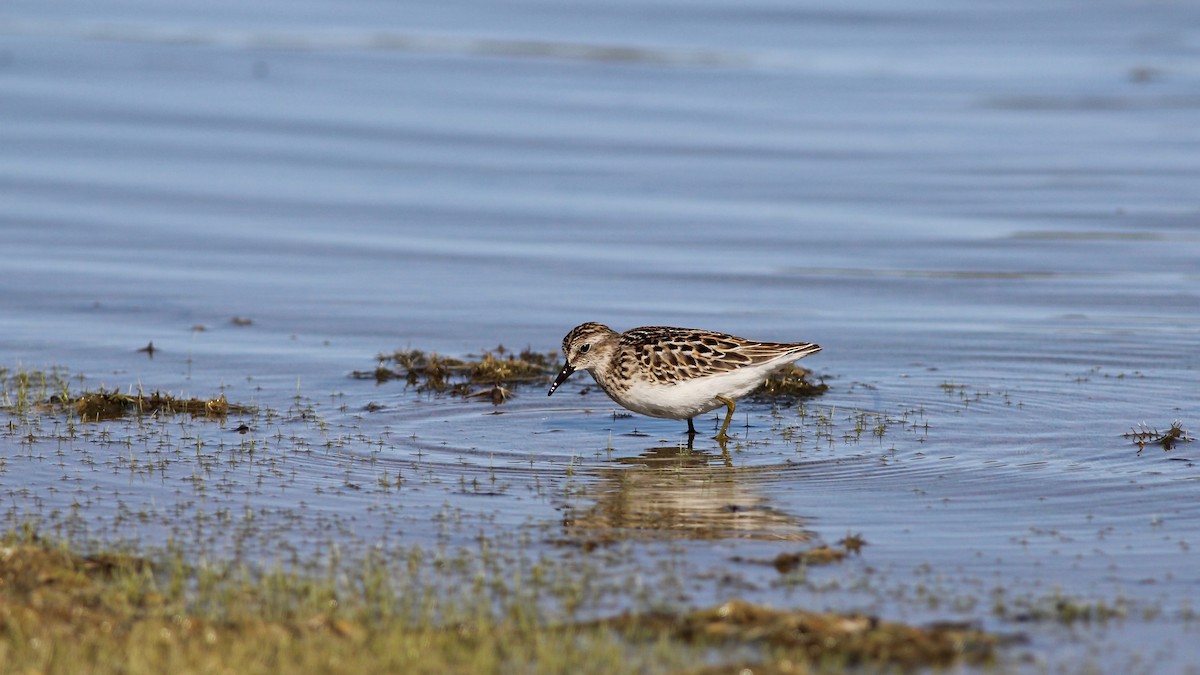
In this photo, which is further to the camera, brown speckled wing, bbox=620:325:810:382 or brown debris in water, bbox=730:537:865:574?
brown speckled wing, bbox=620:325:810:382

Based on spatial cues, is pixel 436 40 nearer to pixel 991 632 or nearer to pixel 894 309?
pixel 894 309

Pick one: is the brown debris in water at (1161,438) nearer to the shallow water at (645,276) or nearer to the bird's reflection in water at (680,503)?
the shallow water at (645,276)

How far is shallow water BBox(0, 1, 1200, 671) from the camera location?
9.50 metres

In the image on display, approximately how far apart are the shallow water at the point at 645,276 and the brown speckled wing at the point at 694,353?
0.58 m

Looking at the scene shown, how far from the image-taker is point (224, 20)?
37656mm

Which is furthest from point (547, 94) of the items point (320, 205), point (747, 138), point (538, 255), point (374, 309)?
point (374, 309)

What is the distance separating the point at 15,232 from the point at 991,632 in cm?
1458

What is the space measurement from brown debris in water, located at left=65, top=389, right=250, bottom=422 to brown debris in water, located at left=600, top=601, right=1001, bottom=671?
5.53 metres

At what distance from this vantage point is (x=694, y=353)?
11.9 m

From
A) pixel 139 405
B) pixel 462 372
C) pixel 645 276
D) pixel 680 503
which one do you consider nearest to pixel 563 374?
pixel 462 372

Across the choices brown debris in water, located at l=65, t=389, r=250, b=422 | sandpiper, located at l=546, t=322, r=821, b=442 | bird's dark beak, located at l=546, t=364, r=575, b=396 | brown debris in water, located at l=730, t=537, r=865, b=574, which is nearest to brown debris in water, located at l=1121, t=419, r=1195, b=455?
sandpiper, located at l=546, t=322, r=821, b=442

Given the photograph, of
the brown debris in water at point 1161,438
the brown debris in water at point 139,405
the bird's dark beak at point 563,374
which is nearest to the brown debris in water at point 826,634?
the brown debris in water at point 1161,438

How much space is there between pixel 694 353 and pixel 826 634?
471 centimetres

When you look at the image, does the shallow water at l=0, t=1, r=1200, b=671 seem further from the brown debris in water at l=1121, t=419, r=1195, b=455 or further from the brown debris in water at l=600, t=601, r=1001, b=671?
the brown debris in water at l=600, t=601, r=1001, b=671
